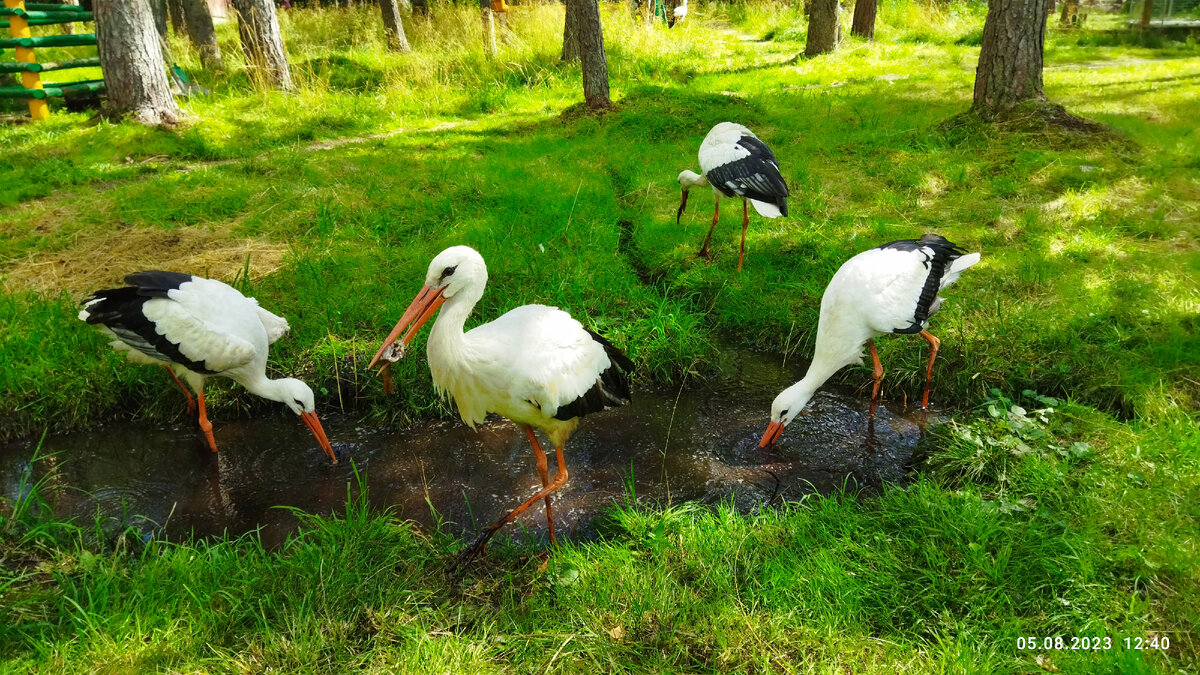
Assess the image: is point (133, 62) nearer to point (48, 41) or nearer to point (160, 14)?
point (48, 41)

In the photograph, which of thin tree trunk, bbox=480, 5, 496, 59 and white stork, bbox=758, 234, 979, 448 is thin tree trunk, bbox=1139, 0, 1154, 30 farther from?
white stork, bbox=758, 234, 979, 448

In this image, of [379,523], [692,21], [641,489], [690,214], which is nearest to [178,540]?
[379,523]

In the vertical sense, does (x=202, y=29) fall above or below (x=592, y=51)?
above

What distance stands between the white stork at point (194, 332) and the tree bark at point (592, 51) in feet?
19.1

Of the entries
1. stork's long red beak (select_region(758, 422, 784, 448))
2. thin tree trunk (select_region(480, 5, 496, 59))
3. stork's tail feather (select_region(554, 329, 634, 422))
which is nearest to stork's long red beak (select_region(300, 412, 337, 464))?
stork's tail feather (select_region(554, 329, 634, 422))

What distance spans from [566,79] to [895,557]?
9266 millimetres

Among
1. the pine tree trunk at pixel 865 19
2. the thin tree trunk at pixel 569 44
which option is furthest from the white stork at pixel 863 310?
the pine tree trunk at pixel 865 19

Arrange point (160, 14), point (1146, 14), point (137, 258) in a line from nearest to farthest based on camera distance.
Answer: point (137, 258), point (160, 14), point (1146, 14)

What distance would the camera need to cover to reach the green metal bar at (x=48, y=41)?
854cm

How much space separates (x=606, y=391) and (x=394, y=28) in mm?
10990

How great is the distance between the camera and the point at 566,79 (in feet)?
34.8

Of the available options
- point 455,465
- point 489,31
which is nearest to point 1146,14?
point 489,31

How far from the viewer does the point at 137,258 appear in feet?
17.1

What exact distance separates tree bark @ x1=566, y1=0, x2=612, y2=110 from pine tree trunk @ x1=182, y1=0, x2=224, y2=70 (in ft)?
18.4
